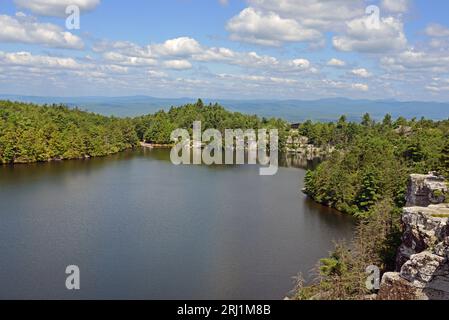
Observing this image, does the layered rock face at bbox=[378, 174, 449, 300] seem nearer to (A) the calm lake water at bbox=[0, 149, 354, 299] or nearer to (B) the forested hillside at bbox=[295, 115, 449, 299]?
(B) the forested hillside at bbox=[295, 115, 449, 299]

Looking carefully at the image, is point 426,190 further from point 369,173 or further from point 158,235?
point 158,235

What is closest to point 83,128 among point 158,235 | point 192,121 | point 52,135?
point 52,135

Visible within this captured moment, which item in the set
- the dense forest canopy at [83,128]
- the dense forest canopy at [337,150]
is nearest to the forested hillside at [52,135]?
the dense forest canopy at [83,128]

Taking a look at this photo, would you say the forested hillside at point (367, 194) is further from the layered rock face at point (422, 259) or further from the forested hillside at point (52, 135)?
the forested hillside at point (52, 135)

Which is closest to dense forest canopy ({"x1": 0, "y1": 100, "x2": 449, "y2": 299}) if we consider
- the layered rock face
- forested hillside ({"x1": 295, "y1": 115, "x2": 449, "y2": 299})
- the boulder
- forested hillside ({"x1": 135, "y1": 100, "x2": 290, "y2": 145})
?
forested hillside ({"x1": 295, "y1": 115, "x2": 449, "y2": 299})
